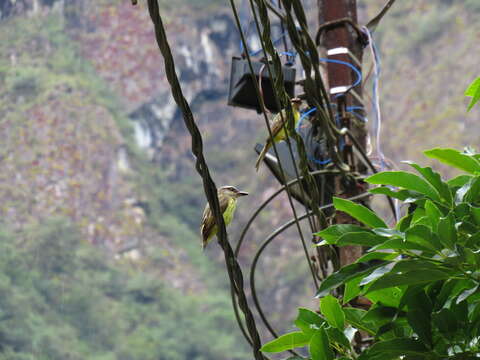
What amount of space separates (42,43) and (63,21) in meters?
2.64

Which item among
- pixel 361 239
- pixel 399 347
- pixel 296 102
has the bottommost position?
pixel 399 347

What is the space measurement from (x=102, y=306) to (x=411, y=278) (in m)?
44.8

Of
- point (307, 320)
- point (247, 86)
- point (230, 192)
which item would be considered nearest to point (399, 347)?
point (307, 320)

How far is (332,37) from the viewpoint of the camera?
4082 millimetres

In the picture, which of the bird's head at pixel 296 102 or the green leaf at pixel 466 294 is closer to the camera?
the green leaf at pixel 466 294

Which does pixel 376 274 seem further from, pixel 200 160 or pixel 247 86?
pixel 247 86

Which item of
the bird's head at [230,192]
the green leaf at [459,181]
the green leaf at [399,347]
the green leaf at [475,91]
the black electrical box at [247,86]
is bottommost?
the green leaf at [399,347]

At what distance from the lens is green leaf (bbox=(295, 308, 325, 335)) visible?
2.11 meters

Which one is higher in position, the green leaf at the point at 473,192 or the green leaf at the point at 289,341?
the green leaf at the point at 473,192

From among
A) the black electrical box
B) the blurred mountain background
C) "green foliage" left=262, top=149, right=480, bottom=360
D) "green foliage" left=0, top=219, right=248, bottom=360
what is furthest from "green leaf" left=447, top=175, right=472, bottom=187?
"green foliage" left=0, top=219, right=248, bottom=360

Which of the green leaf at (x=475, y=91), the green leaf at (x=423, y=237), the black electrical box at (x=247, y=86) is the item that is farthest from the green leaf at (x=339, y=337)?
the black electrical box at (x=247, y=86)

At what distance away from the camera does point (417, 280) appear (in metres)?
1.84

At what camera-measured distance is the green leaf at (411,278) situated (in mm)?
1831

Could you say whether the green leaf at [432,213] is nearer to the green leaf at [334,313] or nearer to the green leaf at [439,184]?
the green leaf at [439,184]
